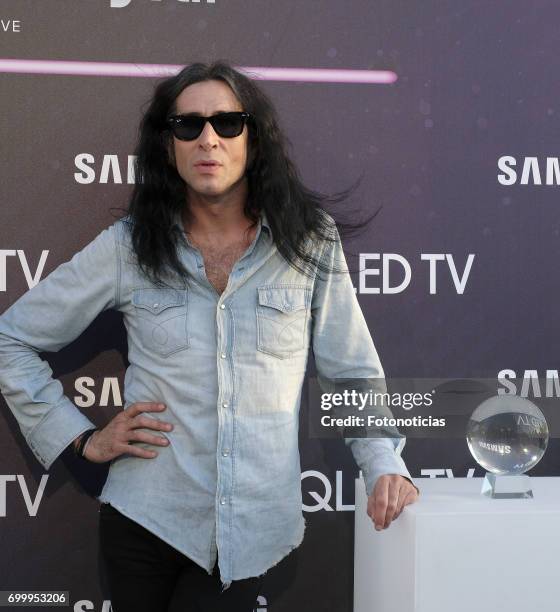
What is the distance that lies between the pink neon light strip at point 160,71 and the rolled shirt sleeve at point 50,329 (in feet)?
1.94

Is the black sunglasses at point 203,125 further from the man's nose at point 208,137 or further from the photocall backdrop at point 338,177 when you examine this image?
the photocall backdrop at point 338,177

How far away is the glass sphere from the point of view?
7.06 ft

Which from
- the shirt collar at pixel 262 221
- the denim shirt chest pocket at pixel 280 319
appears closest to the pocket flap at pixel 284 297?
the denim shirt chest pocket at pixel 280 319

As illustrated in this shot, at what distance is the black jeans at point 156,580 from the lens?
2117mm

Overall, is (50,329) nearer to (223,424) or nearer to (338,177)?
(223,424)

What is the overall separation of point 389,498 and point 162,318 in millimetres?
683

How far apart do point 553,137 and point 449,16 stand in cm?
48

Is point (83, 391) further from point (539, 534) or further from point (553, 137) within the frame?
point (553, 137)

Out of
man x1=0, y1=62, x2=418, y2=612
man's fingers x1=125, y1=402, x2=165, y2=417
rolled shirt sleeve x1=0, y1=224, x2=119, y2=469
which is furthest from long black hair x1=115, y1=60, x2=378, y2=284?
man's fingers x1=125, y1=402, x2=165, y2=417

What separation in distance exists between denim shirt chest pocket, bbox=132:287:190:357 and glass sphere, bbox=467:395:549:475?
0.74m

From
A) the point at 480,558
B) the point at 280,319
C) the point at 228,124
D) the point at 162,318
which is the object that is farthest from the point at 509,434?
the point at 228,124

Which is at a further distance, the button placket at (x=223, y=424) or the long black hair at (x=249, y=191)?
the long black hair at (x=249, y=191)

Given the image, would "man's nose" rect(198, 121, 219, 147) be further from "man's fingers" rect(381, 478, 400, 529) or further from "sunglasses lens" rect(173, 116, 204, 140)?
"man's fingers" rect(381, 478, 400, 529)

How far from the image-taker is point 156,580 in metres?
2.14
